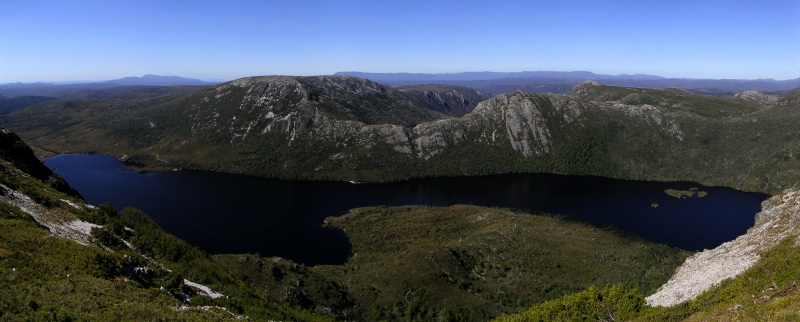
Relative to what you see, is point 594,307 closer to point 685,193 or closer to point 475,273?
point 475,273

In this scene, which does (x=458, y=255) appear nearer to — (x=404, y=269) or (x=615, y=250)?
(x=404, y=269)

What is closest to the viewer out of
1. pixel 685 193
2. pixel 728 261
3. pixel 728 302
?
pixel 728 302

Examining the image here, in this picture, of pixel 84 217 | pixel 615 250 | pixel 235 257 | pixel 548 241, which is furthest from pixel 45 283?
pixel 615 250

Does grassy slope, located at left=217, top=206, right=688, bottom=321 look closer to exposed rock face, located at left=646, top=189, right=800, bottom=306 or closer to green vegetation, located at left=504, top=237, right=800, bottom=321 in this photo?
exposed rock face, located at left=646, top=189, right=800, bottom=306

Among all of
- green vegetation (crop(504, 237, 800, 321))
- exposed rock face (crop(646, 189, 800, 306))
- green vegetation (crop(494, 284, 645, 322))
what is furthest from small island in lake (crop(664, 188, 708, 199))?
Answer: green vegetation (crop(494, 284, 645, 322))

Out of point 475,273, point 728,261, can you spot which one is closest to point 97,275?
point 728,261
